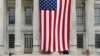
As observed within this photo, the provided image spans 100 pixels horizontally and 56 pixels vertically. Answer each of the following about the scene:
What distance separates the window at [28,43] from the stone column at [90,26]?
7.89 metres

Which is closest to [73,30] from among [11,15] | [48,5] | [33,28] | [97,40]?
[97,40]

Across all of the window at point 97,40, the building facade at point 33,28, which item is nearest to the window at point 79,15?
the building facade at point 33,28

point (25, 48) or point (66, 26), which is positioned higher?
point (66, 26)

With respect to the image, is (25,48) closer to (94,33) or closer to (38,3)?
(38,3)

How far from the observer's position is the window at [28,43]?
168ft

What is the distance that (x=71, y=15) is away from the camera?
4962 cm

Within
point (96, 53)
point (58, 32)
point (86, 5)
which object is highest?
point (86, 5)

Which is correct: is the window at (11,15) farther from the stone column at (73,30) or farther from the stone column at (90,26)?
the stone column at (90,26)

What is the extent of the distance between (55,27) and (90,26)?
515cm

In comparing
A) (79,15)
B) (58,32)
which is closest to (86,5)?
(79,15)

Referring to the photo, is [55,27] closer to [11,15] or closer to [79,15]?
[79,15]

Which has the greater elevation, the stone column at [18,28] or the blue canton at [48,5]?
the blue canton at [48,5]

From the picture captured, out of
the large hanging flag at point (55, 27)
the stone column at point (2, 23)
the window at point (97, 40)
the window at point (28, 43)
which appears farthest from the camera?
the window at point (97, 40)

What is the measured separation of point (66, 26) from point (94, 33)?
4.27 meters
